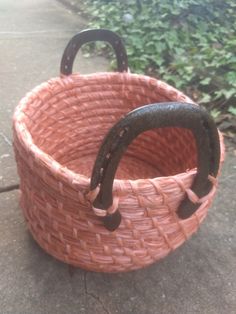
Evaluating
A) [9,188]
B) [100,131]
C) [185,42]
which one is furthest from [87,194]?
[185,42]

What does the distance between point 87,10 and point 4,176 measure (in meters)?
2.12

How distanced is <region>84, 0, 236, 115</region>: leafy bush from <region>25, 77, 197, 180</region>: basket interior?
53 cm

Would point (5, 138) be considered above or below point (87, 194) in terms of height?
below

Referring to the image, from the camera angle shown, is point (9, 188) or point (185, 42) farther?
point (185, 42)

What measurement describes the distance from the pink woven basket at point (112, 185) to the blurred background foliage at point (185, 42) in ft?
2.32

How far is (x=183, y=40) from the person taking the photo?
97.5 inches

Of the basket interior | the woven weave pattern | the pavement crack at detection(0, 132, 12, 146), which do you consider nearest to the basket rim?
the woven weave pattern

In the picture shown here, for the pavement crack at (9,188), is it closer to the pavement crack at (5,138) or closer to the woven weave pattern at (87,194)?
the woven weave pattern at (87,194)

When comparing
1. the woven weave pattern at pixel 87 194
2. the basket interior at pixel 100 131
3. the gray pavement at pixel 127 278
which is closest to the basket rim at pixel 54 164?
the woven weave pattern at pixel 87 194

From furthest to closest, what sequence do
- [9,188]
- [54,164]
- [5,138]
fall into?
1. [5,138]
2. [9,188]
3. [54,164]

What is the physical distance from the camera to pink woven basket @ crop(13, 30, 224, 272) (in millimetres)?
729

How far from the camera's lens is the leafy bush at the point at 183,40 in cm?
204

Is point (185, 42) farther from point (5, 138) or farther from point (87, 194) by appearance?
point (87, 194)

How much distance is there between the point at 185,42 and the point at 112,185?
1880 mm
